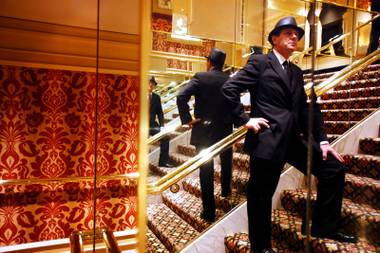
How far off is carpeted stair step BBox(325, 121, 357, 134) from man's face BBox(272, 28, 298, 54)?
1.37 meters

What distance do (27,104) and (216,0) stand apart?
3442mm

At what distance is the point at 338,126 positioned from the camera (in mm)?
2906

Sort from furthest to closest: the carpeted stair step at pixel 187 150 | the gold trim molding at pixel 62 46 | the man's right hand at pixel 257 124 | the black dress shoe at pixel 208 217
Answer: the carpeted stair step at pixel 187 150, the black dress shoe at pixel 208 217, the man's right hand at pixel 257 124, the gold trim molding at pixel 62 46

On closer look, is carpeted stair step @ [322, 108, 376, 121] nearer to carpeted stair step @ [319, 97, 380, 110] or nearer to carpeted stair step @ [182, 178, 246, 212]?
carpeted stair step @ [319, 97, 380, 110]

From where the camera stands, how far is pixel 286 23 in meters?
1.77

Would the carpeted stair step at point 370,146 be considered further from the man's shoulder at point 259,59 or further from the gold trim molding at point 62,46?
the gold trim molding at point 62,46

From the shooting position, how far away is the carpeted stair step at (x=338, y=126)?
2.79m

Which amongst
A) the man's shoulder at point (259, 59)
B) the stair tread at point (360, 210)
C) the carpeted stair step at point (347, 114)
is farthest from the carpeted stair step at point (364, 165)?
Answer: the man's shoulder at point (259, 59)

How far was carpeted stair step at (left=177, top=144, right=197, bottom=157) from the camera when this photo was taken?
107 inches

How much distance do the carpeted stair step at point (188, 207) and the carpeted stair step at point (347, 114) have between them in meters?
1.67

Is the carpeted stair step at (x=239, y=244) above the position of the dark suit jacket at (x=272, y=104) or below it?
below

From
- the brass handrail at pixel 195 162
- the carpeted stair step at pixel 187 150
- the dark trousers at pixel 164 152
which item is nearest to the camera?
the brass handrail at pixel 195 162

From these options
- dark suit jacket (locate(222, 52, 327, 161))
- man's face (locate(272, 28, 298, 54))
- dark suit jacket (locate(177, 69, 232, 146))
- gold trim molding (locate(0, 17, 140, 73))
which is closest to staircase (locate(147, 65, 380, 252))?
dark suit jacket (locate(177, 69, 232, 146))

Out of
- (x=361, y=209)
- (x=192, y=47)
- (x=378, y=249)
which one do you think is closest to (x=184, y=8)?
(x=192, y=47)
